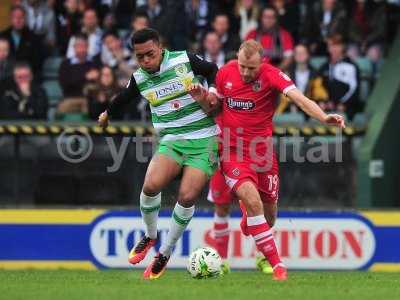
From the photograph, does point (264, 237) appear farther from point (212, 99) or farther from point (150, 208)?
point (212, 99)

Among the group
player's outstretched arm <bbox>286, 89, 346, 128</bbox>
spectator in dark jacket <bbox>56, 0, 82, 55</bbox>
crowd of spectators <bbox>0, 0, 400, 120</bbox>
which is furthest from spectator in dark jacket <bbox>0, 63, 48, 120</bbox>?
player's outstretched arm <bbox>286, 89, 346, 128</bbox>

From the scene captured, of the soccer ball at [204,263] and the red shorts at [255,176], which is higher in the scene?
the red shorts at [255,176]

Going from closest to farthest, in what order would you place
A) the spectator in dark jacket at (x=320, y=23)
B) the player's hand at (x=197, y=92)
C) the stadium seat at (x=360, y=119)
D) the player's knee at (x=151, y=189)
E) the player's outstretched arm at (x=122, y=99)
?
Answer: the player's hand at (x=197, y=92), the player's knee at (x=151, y=189), the player's outstretched arm at (x=122, y=99), the stadium seat at (x=360, y=119), the spectator in dark jacket at (x=320, y=23)

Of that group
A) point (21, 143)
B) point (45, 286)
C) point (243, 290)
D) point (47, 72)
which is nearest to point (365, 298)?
point (243, 290)

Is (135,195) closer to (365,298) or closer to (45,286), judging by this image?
(45,286)

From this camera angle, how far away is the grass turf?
377 inches

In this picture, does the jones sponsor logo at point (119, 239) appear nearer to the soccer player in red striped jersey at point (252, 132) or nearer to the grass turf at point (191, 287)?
the grass turf at point (191, 287)

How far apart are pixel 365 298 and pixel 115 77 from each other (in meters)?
7.27

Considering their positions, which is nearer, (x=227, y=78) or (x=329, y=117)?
(x=329, y=117)

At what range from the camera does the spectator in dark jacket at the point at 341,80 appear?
15.7m

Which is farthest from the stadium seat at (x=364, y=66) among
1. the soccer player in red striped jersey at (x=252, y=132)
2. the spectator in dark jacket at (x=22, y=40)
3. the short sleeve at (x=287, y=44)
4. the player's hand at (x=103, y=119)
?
the player's hand at (x=103, y=119)

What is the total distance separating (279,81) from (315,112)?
664 millimetres

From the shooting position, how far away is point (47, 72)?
683 inches

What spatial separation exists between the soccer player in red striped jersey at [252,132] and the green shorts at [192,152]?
18 centimetres
